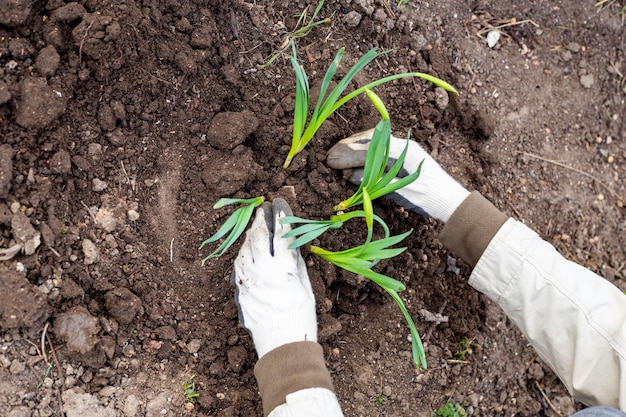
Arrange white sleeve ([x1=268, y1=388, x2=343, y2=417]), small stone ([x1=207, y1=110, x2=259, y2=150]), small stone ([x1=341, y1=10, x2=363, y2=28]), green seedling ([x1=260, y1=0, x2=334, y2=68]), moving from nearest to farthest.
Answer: white sleeve ([x1=268, y1=388, x2=343, y2=417])
small stone ([x1=207, y1=110, x2=259, y2=150])
green seedling ([x1=260, y1=0, x2=334, y2=68])
small stone ([x1=341, y1=10, x2=363, y2=28])

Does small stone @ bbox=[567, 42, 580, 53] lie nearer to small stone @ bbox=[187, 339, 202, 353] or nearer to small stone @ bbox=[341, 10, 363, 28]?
small stone @ bbox=[341, 10, 363, 28]

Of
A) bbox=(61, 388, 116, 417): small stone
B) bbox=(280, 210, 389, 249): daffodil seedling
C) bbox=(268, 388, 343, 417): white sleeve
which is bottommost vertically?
bbox=(61, 388, 116, 417): small stone

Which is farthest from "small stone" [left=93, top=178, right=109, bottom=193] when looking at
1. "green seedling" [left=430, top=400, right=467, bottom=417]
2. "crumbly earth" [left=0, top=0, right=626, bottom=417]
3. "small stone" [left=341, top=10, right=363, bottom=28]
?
"green seedling" [left=430, top=400, right=467, bottom=417]

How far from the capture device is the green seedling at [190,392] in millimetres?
1879

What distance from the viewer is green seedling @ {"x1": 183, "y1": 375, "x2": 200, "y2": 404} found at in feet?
6.16

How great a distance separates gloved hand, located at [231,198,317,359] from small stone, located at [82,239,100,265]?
45 centimetres

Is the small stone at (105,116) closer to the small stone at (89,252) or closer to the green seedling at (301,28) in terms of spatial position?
the small stone at (89,252)

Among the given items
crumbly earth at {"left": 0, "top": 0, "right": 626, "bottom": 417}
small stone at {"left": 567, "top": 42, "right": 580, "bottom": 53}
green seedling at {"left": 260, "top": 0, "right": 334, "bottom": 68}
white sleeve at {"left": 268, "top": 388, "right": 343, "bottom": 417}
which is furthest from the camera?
small stone at {"left": 567, "top": 42, "right": 580, "bottom": 53}

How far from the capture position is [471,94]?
2.44m

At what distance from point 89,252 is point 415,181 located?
3.72 feet

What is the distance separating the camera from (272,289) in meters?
1.84

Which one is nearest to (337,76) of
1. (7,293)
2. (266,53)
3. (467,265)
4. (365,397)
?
(266,53)

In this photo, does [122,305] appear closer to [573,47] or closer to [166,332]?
[166,332]

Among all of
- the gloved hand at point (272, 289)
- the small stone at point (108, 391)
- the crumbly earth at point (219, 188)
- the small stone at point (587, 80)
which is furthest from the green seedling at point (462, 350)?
the small stone at point (587, 80)
